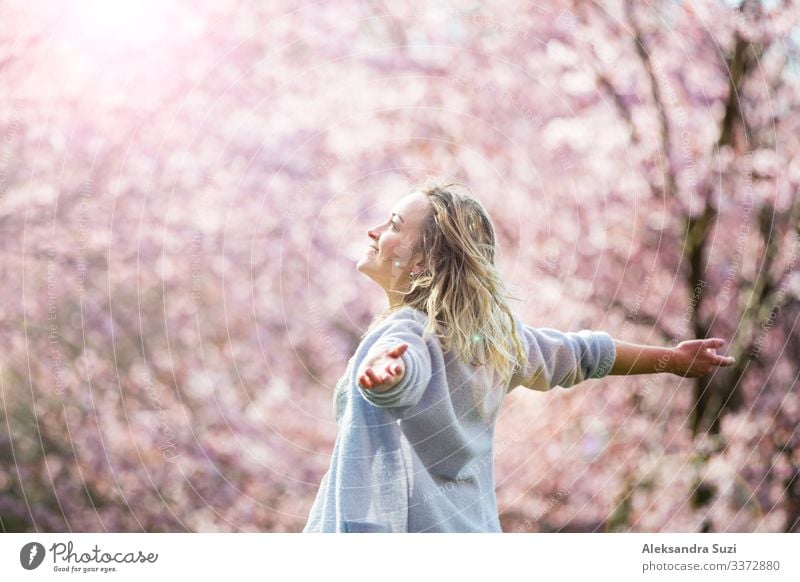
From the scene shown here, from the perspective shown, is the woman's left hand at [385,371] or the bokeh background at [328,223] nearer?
the woman's left hand at [385,371]

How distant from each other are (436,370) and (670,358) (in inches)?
21.3

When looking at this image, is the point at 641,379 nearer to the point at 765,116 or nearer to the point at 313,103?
the point at 765,116

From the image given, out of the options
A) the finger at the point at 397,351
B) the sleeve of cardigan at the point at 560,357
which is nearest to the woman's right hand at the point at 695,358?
the sleeve of cardigan at the point at 560,357

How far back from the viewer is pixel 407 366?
171 cm

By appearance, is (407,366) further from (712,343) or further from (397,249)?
(712,343)

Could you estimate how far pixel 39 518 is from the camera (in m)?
3.49

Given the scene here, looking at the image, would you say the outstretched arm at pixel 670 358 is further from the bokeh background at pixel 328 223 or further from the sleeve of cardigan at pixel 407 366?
the bokeh background at pixel 328 223

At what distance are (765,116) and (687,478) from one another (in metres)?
1.13

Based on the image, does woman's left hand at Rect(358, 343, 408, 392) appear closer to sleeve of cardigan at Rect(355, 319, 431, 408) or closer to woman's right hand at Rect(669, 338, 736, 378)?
sleeve of cardigan at Rect(355, 319, 431, 408)

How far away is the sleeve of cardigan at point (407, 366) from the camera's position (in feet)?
5.57

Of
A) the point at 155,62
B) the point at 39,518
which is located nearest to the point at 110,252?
the point at 155,62

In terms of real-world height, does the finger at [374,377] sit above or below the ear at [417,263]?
below

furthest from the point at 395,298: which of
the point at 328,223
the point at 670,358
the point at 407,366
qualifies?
the point at 328,223

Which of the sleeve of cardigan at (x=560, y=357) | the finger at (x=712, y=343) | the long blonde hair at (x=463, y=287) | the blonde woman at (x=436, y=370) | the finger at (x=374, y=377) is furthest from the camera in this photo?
the finger at (x=712, y=343)
